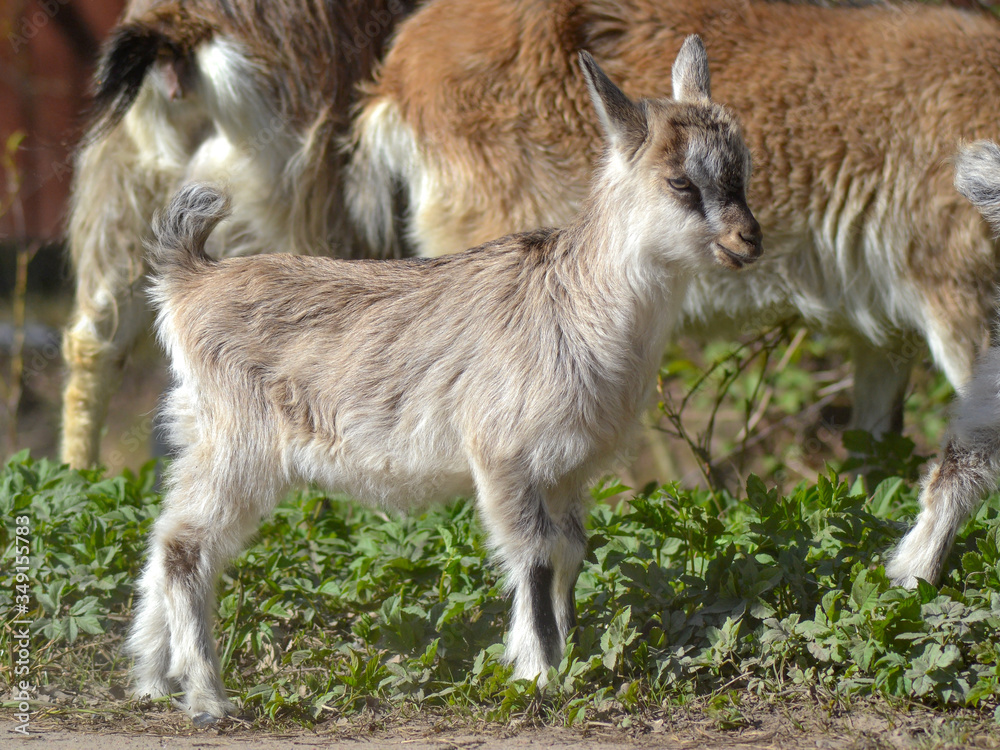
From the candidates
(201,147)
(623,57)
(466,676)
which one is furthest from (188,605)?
(623,57)

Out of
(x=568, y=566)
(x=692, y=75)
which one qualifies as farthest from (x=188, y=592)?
(x=692, y=75)

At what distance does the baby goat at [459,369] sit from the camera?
3.23m

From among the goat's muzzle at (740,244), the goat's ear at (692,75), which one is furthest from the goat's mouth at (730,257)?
the goat's ear at (692,75)

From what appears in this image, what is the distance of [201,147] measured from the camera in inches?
203

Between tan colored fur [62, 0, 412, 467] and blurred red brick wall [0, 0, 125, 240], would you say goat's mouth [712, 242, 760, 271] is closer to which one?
tan colored fur [62, 0, 412, 467]

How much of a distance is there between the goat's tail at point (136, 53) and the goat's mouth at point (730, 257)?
111 inches

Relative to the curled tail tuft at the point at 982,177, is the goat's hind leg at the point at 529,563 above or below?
below

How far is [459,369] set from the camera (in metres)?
3.39

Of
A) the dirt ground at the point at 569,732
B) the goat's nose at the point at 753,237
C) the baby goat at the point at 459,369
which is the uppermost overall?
the goat's nose at the point at 753,237

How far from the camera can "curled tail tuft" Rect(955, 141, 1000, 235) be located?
3598 millimetres

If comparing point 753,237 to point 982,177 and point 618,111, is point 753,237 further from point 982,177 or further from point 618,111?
point 982,177

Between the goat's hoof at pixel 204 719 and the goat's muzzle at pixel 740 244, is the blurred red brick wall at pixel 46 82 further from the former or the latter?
the goat's muzzle at pixel 740 244

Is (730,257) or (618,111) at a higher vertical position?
(618,111)

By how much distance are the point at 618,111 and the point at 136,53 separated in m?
2.44
